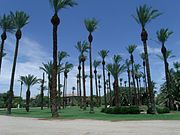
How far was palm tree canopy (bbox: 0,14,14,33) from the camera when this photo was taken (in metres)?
47.3

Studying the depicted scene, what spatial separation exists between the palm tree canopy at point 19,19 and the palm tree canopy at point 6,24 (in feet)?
6.29

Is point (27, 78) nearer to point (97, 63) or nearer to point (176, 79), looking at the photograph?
point (97, 63)

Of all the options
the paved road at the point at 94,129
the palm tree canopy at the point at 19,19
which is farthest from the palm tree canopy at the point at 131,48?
the paved road at the point at 94,129

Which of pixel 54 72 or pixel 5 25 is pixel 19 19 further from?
pixel 54 72

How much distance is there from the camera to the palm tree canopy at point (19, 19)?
4462 centimetres

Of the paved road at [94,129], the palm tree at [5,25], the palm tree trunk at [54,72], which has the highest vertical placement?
the palm tree at [5,25]

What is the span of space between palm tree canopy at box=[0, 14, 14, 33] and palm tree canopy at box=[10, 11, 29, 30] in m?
1.92

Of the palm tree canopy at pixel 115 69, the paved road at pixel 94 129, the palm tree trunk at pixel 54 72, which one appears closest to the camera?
the paved road at pixel 94 129

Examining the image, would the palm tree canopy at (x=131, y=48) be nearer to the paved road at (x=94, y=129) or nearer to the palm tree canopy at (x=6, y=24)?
the palm tree canopy at (x=6, y=24)

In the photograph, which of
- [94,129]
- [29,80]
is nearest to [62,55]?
[29,80]

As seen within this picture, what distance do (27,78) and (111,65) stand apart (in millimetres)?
21024

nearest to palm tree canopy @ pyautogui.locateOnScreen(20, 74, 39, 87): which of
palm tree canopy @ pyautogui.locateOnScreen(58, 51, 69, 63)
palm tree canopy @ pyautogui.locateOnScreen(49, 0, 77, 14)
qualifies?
palm tree canopy @ pyautogui.locateOnScreen(58, 51, 69, 63)

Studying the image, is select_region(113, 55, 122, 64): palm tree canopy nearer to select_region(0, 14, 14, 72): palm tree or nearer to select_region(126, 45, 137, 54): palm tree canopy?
select_region(126, 45, 137, 54): palm tree canopy

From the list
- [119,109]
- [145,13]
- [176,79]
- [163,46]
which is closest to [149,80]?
[119,109]
